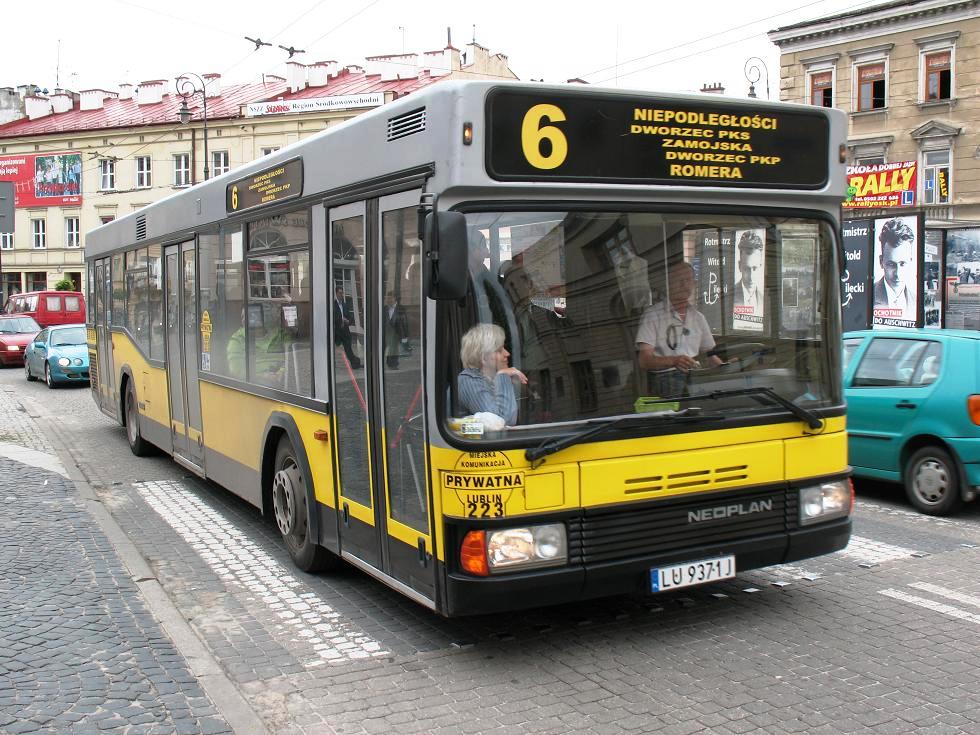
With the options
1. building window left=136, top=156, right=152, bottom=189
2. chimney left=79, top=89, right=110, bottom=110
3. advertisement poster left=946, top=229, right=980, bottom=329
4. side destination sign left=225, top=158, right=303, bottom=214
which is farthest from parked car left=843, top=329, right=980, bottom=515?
chimney left=79, top=89, right=110, bottom=110

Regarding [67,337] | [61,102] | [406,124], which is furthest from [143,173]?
[406,124]

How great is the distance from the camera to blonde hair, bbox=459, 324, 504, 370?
486 centimetres

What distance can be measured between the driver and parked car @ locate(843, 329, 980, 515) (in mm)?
4146

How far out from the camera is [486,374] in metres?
4.86

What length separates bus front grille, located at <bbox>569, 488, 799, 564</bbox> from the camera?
197 inches

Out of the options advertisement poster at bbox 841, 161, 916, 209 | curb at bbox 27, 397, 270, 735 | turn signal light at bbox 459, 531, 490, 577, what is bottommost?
curb at bbox 27, 397, 270, 735

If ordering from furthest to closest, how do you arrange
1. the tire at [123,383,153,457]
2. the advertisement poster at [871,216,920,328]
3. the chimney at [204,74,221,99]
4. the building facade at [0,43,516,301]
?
the chimney at [204,74,221,99], the building facade at [0,43,516,301], the advertisement poster at [871,216,920,328], the tire at [123,383,153,457]

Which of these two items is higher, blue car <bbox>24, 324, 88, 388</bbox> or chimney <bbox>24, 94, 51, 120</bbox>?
chimney <bbox>24, 94, 51, 120</bbox>

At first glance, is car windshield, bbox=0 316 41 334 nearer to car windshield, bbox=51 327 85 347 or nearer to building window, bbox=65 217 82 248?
car windshield, bbox=51 327 85 347

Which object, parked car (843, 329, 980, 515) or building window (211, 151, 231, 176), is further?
building window (211, 151, 231, 176)

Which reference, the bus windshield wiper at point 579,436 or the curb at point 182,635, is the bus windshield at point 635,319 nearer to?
the bus windshield wiper at point 579,436

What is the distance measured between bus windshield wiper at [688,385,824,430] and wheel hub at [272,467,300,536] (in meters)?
3.02

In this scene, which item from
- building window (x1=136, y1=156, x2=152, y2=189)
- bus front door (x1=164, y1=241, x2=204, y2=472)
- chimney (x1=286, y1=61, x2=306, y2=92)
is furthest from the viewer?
building window (x1=136, y1=156, x2=152, y2=189)

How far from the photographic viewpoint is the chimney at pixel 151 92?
66688 mm
